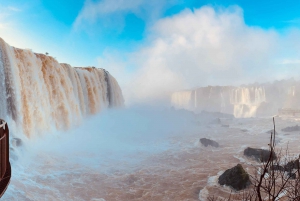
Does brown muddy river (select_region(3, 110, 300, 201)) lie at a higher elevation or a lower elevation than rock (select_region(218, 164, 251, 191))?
lower

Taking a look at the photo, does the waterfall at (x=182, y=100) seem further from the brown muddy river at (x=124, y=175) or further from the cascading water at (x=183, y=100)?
the brown muddy river at (x=124, y=175)

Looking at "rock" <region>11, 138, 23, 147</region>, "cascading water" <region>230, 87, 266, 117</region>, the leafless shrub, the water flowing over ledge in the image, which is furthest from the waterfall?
the leafless shrub

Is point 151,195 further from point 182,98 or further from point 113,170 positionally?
point 182,98

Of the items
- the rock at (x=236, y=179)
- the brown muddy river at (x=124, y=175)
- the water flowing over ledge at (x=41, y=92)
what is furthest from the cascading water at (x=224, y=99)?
the rock at (x=236, y=179)

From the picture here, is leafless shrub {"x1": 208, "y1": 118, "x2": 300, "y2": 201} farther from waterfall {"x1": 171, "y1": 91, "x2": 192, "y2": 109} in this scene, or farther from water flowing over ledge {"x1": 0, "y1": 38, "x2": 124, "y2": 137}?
waterfall {"x1": 171, "y1": 91, "x2": 192, "y2": 109}

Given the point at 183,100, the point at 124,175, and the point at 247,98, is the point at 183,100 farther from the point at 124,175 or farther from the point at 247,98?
the point at 124,175
